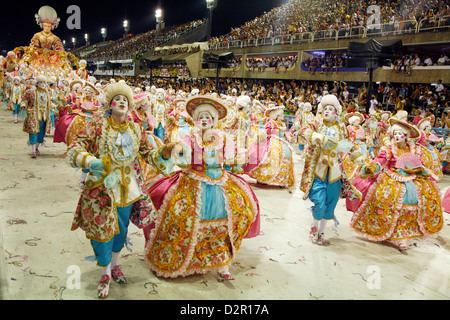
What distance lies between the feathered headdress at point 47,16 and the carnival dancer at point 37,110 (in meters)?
4.91

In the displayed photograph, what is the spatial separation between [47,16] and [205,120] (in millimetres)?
11153

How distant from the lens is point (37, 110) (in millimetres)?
7984

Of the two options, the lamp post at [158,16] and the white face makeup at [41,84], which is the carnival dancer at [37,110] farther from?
the lamp post at [158,16]

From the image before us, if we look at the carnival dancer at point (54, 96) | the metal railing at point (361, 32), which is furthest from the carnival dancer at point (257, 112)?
the metal railing at point (361, 32)

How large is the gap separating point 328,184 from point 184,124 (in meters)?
4.81

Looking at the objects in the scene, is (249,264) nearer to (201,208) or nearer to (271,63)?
(201,208)

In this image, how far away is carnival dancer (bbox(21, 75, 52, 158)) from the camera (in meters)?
7.93

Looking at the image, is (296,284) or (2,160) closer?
(296,284)

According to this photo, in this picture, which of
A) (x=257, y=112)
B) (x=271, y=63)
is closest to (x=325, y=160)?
(x=257, y=112)

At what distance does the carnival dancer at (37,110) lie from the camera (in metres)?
7.93
